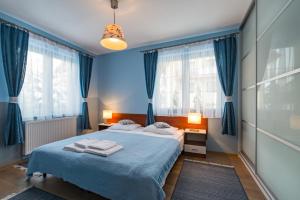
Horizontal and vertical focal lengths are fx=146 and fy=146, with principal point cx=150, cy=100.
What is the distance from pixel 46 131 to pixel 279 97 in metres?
4.23

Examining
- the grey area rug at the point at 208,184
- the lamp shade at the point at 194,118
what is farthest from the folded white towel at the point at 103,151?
the lamp shade at the point at 194,118

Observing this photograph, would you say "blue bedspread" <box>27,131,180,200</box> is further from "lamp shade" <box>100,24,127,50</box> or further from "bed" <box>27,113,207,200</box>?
"lamp shade" <box>100,24,127,50</box>

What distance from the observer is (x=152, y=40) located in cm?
390

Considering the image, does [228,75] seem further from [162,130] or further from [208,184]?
[208,184]

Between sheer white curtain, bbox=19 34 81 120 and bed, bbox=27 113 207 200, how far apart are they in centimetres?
145

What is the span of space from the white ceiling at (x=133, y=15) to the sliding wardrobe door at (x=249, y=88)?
0.39 metres

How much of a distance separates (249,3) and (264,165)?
2.60m

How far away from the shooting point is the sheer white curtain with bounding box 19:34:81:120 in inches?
121

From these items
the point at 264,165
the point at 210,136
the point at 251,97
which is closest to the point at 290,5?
the point at 251,97

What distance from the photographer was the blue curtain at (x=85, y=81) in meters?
4.24

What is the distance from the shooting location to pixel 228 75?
3.29 metres

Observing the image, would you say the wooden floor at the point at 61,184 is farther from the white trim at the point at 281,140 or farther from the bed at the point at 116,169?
the white trim at the point at 281,140

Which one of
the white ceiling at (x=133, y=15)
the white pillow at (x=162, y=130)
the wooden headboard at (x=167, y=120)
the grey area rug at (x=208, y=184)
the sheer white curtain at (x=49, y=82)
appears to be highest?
the white ceiling at (x=133, y=15)

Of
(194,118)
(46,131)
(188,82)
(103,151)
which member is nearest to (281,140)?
(194,118)
